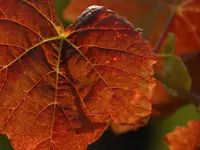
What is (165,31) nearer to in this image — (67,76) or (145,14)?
(145,14)

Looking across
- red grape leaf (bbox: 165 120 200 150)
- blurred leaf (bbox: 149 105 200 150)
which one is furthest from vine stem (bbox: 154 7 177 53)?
blurred leaf (bbox: 149 105 200 150)

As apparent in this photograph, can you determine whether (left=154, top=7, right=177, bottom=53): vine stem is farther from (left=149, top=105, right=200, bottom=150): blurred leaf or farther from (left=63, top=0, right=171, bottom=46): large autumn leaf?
(left=149, top=105, right=200, bottom=150): blurred leaf

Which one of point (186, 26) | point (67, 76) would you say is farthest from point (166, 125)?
point (67, 76)

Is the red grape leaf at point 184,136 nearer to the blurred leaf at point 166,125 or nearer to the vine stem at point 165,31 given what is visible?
the vine stem at point 165,31

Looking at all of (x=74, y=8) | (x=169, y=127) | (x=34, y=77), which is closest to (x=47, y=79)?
(x=34, y=77)

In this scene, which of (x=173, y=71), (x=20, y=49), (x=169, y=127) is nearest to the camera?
(x=20, y=49)

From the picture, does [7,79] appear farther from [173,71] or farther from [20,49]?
[173,71]
